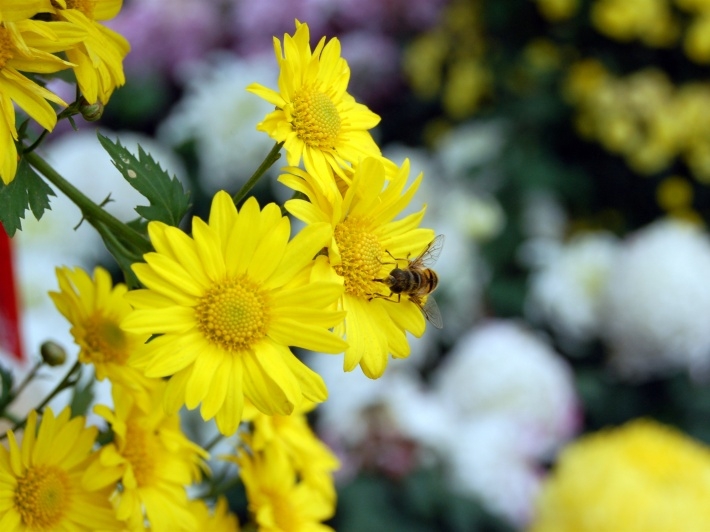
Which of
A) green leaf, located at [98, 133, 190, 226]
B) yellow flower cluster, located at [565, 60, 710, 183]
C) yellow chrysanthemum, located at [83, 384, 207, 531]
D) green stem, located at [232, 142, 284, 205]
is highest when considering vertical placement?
yellow flower cluster, located at [565, 60, 710, 183]

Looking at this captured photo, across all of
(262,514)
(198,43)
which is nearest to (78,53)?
(262,514)

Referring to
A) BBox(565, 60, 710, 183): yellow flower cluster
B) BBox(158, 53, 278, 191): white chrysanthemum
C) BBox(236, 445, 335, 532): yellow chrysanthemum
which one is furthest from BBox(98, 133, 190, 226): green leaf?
BBox(565, 60, 710, 183): yellow flower cluster

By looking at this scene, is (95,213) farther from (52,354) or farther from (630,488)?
(630,488)

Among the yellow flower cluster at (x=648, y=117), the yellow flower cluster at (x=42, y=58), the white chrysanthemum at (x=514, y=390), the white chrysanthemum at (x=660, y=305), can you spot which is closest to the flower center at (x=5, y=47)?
the yellow flower cluster at (x=42, y=58)

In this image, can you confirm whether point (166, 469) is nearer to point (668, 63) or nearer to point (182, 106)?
point (182, 106)

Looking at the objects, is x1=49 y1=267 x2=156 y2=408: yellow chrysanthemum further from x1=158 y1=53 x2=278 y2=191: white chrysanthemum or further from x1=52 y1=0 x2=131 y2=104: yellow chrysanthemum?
x1=158 y1=53 x2=278 y2=191: white chrysanthemum
